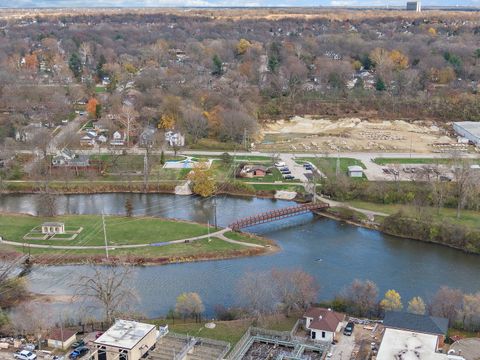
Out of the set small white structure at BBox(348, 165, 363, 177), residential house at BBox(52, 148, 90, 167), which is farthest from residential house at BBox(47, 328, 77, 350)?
small white structure at BBox(348, 165, 363, 177)

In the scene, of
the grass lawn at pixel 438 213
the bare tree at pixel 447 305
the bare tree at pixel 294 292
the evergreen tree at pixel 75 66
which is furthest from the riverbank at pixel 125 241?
the evergreen tree at pixel 75 66

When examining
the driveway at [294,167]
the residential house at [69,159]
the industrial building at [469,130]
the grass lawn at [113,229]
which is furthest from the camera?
the industrial building at [469,130]

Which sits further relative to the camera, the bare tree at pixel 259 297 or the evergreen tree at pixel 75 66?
the evergreen tree at pixel 75 66

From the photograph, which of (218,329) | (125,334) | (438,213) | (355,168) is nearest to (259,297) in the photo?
(218,329)

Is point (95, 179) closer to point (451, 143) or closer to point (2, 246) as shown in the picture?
point (2, 246)

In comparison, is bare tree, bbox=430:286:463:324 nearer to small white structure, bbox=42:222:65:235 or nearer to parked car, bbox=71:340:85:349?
parked car, bbox=71:340:85:349

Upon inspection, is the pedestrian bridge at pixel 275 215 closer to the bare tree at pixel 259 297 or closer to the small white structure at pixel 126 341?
the bare tree at pixel 259 297
